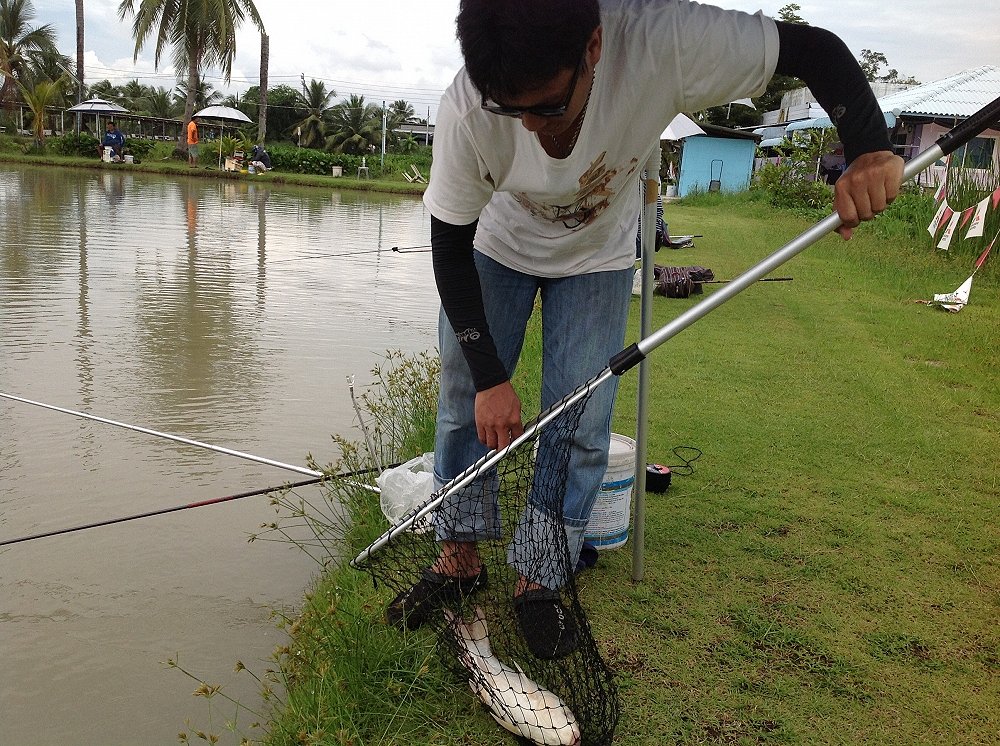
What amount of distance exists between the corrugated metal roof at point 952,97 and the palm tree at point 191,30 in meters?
23.5

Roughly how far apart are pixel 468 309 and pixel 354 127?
140 feet

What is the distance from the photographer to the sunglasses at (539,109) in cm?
180

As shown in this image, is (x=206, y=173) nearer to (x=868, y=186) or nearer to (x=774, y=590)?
(x=774, y=590)

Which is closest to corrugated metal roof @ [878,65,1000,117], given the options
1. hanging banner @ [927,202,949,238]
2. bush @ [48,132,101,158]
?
hanging banner @ [927,202,949,238]

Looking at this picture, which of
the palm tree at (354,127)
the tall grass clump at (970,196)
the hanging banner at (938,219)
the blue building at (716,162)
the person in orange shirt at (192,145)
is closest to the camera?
the tall grass clump at (970,196)

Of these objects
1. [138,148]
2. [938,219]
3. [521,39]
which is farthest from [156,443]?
[138,148]

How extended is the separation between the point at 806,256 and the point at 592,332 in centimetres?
1044

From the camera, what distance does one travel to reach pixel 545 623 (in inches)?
95.7

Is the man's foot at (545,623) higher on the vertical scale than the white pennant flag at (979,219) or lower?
lower

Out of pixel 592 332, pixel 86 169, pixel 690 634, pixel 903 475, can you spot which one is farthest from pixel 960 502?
pixel 86 169

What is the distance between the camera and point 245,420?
4.62 metres

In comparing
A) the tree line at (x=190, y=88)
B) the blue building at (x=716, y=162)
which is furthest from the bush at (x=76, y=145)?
the blue building at (x=716, y=162)

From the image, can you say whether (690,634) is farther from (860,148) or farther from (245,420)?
(245,420)

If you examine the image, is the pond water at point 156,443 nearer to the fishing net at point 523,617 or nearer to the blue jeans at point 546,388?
the fishing net at point 523,617
